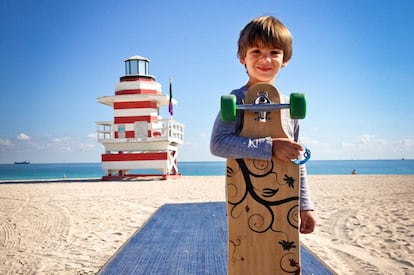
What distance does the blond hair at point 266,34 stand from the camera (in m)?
1.41

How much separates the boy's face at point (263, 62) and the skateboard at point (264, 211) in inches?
5.1

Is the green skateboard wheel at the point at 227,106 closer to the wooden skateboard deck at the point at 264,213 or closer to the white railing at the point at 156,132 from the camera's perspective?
the wooden skateboard deck at the point at 264,213

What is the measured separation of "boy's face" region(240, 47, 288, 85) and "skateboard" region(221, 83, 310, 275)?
0.13 metres

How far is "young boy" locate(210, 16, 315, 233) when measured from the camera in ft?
4.39

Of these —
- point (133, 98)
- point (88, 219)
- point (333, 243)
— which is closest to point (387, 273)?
point (333, 243)

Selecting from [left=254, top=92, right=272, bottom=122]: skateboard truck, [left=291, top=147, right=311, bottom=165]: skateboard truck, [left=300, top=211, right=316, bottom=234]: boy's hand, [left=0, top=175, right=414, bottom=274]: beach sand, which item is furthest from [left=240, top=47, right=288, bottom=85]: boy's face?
[left=0, top=175, right=414, bottom=274]: beach sand

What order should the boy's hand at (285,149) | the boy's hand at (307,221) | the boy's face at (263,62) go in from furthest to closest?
the boy's hand at (307,221), the boy's face at (263,62), the boy's hand at (285,149)

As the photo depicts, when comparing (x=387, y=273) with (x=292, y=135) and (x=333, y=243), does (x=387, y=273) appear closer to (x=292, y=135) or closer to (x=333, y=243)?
(x=333, y=243)

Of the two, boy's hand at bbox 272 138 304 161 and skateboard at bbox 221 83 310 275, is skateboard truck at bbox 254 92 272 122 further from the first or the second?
boy's hand at bbox 272 138 304 161

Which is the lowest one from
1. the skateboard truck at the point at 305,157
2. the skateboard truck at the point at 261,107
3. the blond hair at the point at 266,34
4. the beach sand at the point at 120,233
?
the beach sand at the point at 120,233

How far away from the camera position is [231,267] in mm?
1408

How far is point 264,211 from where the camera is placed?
55.1 inches

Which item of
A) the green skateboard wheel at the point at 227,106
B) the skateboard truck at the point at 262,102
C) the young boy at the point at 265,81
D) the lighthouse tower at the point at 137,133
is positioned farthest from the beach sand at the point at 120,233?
the lighthouse tower at the point at 137,133

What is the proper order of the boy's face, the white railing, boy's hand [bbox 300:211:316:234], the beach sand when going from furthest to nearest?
the white railing
the beach sand
boy's hand [bbox 300:211:316:234]
the boy's face
